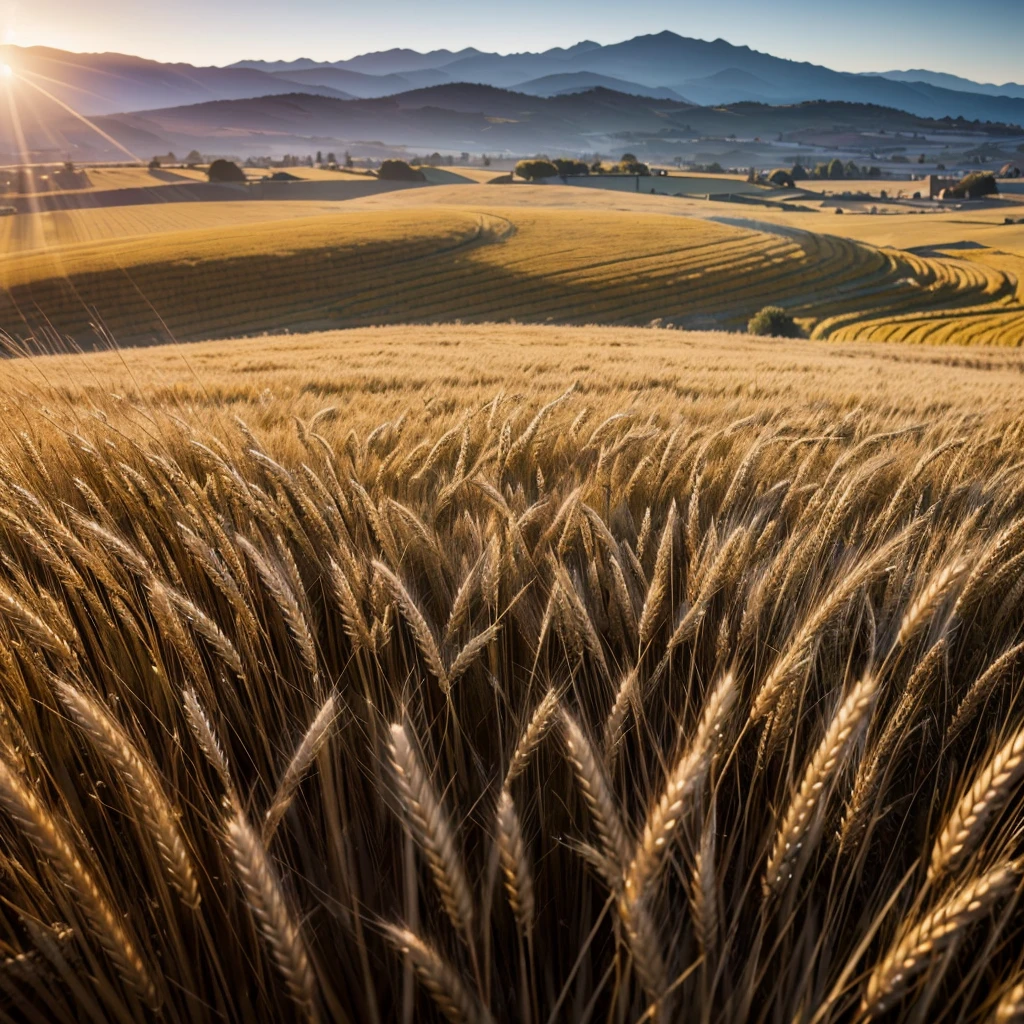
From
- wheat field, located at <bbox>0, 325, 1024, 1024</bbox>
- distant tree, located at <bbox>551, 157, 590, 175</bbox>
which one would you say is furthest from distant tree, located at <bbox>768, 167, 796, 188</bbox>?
wheat field, located at <bbox>0, 325, 1024, 1024</bbox>

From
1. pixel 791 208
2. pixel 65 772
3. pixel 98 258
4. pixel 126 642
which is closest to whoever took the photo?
pixel 65 772

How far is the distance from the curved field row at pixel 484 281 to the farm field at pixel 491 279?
15cm

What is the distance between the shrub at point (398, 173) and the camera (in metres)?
99.9

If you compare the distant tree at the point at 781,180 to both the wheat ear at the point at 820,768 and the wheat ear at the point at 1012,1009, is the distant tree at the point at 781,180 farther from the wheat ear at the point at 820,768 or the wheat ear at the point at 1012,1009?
the wheat ear at the point at 1012,1009

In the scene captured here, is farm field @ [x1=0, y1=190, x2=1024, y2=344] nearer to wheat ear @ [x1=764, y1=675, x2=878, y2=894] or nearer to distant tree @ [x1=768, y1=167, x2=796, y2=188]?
wheat ear @ [x1=764, y1=675, x2=878, y2=894]

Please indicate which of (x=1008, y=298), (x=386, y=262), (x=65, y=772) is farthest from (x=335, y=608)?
(x=1008, y=298)

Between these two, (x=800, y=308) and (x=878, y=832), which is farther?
(x=800, y=308)

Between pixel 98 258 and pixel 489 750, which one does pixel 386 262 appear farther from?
pixel 489 750

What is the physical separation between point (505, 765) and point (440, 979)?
0.52 meters

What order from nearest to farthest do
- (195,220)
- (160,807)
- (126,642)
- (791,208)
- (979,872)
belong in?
(160,807) → (979,872) → (126,642) → (195,220) → (791,208)

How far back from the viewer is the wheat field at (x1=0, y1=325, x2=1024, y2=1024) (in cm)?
71

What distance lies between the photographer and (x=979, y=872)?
36.2 inches

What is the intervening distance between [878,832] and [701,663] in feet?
1.35

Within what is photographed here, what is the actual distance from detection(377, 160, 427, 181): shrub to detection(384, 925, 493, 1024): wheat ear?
111641mm
